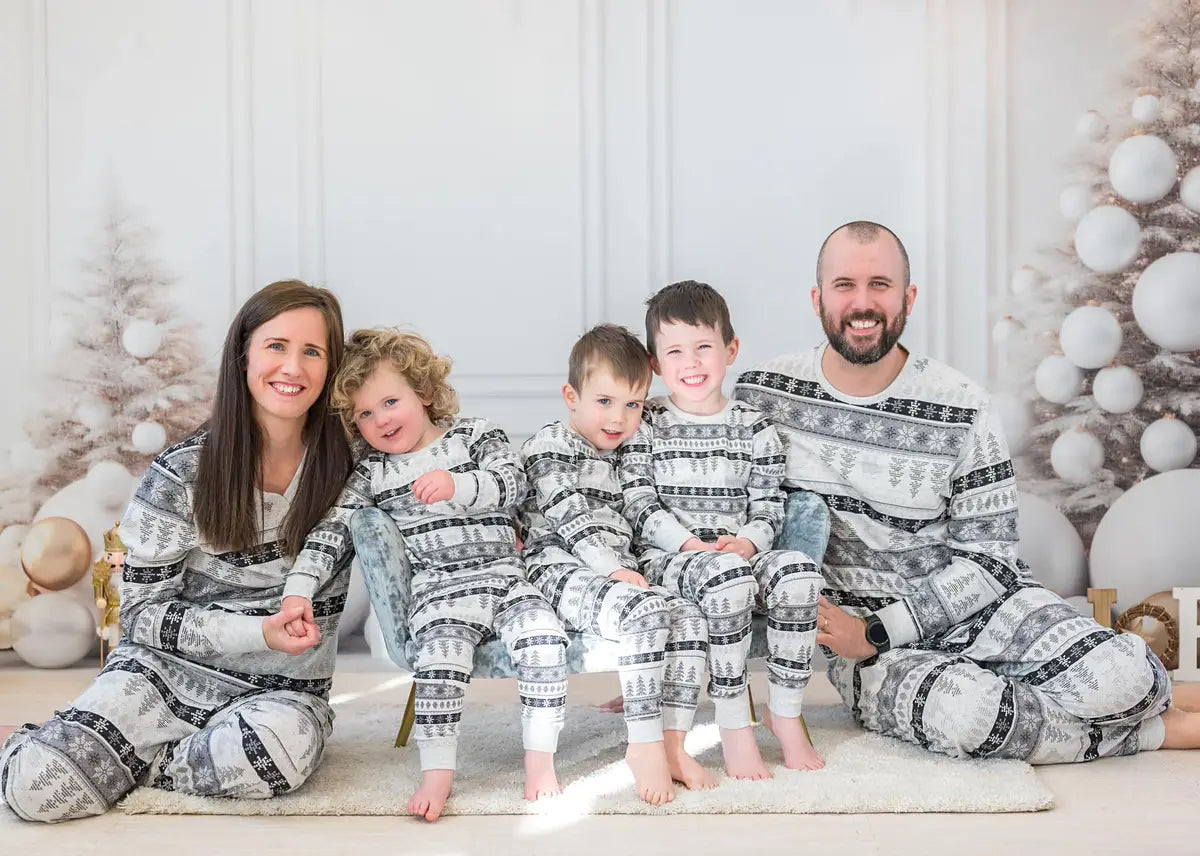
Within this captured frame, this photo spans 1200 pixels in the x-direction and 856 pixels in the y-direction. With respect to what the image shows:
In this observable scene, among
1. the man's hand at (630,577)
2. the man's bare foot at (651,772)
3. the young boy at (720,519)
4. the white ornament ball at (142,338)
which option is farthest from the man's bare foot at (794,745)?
the white ornament ball at (142,338)

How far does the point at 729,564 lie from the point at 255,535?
99 centimetres

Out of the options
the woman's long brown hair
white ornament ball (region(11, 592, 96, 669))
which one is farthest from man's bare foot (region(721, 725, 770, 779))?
white ornament ball (region(11, 592, 96, 669))

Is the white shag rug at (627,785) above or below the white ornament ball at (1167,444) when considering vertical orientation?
below

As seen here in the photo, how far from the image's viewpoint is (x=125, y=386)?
3672 millimetres

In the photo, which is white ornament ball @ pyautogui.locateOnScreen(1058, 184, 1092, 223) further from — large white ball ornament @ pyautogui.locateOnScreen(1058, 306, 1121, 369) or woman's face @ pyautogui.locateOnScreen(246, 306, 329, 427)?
woman's face @ pyautogui.locateOnScreen(246, 306, 329, 427)

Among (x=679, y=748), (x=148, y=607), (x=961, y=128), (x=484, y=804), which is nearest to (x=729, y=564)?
(x=679, y=748)

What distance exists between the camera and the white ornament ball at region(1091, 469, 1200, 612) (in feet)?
11.2

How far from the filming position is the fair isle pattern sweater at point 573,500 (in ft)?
7.99

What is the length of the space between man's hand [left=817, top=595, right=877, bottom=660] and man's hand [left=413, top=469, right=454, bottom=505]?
849 millimetres

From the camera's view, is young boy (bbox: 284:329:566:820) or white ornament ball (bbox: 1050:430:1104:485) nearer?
young boy (bbox: 284:329:566:820)

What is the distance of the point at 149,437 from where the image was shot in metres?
3.64

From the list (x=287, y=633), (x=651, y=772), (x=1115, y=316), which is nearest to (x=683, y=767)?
(x=651, y=772)

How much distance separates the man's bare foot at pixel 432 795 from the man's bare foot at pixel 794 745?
70 cm

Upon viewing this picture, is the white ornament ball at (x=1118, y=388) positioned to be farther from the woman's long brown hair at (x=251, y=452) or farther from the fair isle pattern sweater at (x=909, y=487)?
the woman's long brown hair at (x=251, y=452)
